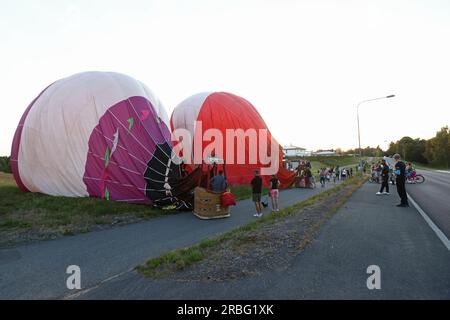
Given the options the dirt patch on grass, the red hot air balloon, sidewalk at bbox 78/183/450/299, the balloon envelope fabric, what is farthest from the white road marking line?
the red hot air balloon

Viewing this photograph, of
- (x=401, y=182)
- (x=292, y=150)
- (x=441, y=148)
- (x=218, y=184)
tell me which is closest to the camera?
(x=218, y=184)

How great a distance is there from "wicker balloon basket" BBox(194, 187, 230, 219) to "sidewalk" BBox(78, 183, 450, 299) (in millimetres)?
4107

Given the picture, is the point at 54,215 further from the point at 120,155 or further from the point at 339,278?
the point at 339,278

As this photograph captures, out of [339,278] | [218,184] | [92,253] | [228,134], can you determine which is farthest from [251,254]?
[228,134]

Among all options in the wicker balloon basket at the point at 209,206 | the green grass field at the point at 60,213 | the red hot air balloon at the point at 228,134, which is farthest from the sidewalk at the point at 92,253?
the red hot air balloon at the point at 228,134

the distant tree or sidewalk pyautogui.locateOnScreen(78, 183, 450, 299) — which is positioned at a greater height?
the distant tree

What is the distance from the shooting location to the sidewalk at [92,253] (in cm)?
425

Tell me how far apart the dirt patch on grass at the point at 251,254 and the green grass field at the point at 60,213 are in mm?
4300

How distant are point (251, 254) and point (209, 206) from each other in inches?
183

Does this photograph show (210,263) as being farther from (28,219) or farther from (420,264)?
(28,219)

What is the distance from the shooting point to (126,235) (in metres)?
7.27

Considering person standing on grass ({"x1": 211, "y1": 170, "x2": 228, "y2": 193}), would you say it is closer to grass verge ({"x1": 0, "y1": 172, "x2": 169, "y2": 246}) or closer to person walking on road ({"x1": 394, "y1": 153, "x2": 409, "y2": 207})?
grass verge ({"x1": 0, "y1": 172, "x2": 169, "y2": 246})

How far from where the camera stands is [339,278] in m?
3.91

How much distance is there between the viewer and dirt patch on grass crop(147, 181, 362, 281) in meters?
4.19
